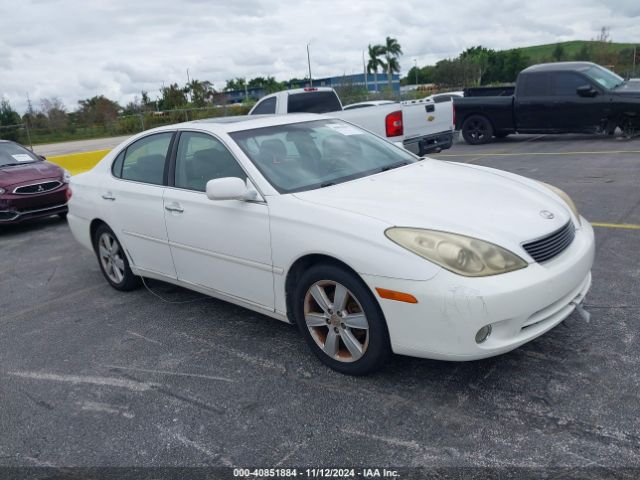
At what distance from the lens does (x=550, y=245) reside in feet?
10.7

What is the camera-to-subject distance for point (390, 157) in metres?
4.54

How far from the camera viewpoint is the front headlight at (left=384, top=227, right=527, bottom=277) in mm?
2980

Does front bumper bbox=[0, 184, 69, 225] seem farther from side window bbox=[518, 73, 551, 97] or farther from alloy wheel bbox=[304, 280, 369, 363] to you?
side window bbox=[518, 73, 551, 97]

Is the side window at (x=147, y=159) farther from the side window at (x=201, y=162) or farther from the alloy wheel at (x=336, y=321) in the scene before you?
the alloy wheel at (x=336, y=321)

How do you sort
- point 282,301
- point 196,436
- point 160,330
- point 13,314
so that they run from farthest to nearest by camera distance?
point 13,314
point 160,330
point 282,301
point 196,436

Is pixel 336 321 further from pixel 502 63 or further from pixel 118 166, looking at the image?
pixel 502 63

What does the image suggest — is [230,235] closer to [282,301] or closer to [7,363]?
[282,301]

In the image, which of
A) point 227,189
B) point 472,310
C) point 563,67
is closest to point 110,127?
point 563,67

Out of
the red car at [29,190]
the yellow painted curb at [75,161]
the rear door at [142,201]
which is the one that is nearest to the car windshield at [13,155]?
the red car at [29,190]

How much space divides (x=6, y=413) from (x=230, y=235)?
169 centimetres

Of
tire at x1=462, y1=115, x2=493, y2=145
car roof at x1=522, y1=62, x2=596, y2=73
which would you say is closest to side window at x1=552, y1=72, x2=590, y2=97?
car roof at x1=522, y1=62, x2=596, y2=73

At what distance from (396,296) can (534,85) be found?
12230 mm

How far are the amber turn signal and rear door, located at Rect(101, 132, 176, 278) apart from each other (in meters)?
2.11

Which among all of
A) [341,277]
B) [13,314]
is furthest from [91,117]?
[341,277]
